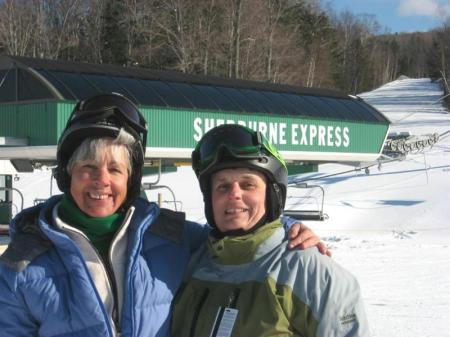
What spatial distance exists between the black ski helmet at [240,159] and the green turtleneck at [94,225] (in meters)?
0.39

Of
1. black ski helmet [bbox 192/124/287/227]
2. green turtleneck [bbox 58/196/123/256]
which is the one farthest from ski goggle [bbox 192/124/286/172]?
green turtleneck [bbox 58/196/123/256]

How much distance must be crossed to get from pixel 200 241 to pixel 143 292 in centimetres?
47

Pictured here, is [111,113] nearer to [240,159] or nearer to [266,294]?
[240,159]

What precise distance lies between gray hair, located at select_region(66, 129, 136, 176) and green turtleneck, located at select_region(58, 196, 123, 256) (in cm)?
15

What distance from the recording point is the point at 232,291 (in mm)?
2324

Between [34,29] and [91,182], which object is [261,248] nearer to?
[91,182]

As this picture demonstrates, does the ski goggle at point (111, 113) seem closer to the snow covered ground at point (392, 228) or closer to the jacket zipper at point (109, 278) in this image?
the jacket zipper at point (109, 278)

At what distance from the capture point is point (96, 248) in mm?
2248

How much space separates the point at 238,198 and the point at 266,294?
0.36 metres

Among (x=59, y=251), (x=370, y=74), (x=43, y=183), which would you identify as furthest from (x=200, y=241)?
(x=370, y=74)

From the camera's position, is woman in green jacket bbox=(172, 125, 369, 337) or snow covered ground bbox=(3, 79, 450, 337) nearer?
woman in green jacket bbox=(172, 125, 369, 337)

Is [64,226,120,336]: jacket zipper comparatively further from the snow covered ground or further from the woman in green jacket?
the snow covered ground

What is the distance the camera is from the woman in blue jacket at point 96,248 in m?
2.12

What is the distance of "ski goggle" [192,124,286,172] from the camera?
2.44 metres
